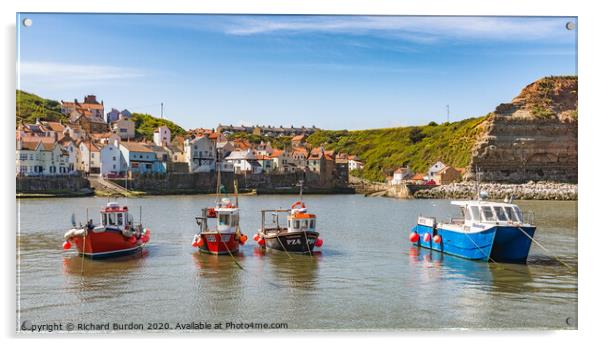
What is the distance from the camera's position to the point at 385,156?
7738 centimetres

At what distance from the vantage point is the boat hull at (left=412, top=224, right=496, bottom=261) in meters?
16.2

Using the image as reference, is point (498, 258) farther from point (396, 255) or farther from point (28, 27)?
point (28, 27)

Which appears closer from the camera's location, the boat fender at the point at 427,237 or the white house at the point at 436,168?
the boat fender at the point at 427,237

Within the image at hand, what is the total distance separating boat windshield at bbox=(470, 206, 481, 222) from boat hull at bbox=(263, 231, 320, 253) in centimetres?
449

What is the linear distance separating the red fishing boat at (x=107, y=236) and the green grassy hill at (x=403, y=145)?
53.0 m

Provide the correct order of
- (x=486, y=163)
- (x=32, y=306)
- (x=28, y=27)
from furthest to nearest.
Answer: (x=486, y=163) → (x=32, y=306) → (x=28, y=27)

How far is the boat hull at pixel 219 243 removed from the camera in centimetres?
1797

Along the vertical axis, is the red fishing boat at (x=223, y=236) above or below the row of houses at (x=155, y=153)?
below

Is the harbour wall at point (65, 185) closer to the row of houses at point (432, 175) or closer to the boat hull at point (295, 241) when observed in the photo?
the boat hull at point (295, 241)

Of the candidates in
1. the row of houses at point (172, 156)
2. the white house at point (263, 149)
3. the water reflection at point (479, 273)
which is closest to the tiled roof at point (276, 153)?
the row of houses at point (172, 156)

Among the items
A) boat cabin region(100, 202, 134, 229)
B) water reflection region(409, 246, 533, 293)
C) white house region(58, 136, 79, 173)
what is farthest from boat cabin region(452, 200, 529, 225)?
white house region(58, 136, 79, 173)

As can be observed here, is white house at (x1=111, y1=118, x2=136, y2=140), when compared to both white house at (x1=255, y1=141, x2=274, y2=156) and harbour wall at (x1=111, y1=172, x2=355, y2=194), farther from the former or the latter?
white house at (x1=255, y1=141, x2=274, y2=156)

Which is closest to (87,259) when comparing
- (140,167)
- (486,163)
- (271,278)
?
(271,278)
